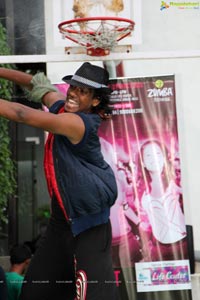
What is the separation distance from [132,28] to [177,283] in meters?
1.96

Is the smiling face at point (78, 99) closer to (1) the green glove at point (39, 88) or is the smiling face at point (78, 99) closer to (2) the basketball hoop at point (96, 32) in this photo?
(1) the green glove at point (39, 88)

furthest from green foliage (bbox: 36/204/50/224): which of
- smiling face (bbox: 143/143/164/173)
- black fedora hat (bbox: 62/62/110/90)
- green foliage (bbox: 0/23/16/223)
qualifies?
black fedora hat (bbox: 62/62/110/90)

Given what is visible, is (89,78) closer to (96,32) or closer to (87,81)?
(87,81)

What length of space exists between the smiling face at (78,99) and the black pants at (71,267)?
708mm

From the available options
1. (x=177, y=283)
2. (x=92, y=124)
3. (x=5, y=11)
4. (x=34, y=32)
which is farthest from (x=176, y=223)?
(x=5, y=11)

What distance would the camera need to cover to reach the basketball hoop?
4.57 meters

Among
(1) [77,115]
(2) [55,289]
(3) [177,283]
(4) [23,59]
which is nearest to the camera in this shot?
(1) [77,115]

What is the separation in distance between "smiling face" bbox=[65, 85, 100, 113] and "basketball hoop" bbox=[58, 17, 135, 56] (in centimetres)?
67

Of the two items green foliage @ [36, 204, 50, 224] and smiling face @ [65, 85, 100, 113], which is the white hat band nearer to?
smiling face @ [65, 85, 100, 113]

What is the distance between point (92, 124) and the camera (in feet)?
12.7

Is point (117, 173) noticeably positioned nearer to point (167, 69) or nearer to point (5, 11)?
point (167, 69)

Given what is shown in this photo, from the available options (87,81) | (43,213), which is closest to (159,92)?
(87,81)

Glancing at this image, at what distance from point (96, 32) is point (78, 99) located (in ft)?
2.43

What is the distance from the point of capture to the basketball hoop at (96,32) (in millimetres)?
4566
